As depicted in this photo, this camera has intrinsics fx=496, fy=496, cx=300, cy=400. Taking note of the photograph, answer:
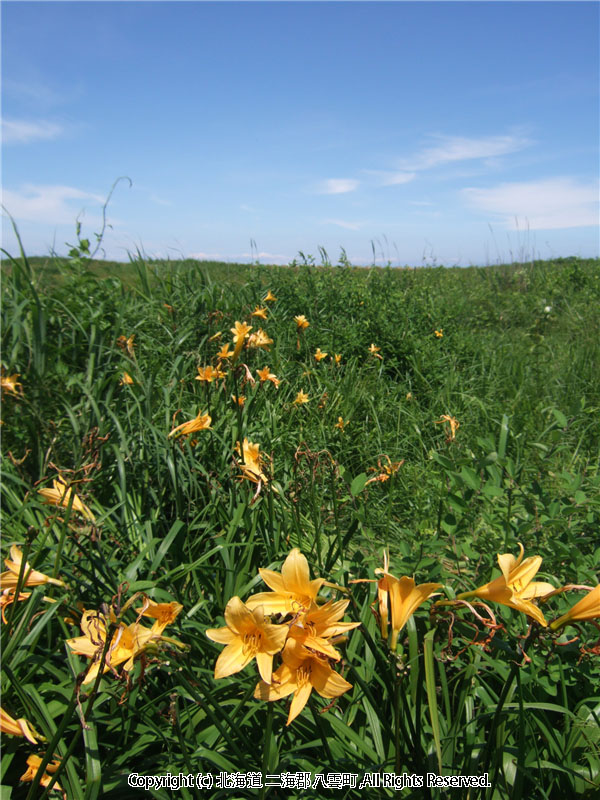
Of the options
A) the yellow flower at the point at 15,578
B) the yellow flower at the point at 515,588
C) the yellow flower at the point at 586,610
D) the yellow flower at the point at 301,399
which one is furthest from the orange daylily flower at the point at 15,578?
the yellow flower at the point at 301,399

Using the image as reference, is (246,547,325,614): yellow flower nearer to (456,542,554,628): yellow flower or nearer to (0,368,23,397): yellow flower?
(456,542,554,628): yellow flower

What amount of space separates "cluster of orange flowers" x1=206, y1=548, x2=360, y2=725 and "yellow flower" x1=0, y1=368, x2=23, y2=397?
6.08 feet

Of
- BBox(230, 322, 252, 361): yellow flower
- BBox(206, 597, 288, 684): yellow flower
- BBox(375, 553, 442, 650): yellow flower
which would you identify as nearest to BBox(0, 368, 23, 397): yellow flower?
BBox(230, 322, 252, 361): yellow flower

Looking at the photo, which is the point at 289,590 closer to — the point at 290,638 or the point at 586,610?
the point at 290,638

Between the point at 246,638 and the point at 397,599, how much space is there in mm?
255

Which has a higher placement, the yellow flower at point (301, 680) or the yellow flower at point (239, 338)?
the yellow flower at point (239, 338)

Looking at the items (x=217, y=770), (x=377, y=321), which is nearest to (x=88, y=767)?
(x=217, y=770)

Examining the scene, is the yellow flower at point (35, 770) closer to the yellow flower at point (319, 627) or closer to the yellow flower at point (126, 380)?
the yellow flower at point (319, 627)

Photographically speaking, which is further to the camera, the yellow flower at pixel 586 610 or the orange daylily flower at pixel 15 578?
the orange daylily flower at pixel 15 578

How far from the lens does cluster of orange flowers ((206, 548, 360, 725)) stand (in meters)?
0.75

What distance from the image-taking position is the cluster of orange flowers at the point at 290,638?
2.45 ft

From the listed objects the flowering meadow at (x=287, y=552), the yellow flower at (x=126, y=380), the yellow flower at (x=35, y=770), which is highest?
the yellow flower at (x=126, y=380)

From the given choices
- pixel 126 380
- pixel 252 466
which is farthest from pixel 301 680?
pixel 126 380

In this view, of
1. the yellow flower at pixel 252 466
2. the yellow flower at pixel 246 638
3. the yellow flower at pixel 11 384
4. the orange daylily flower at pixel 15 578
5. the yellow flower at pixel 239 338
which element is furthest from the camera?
the yellow flower at pixel 11 384
